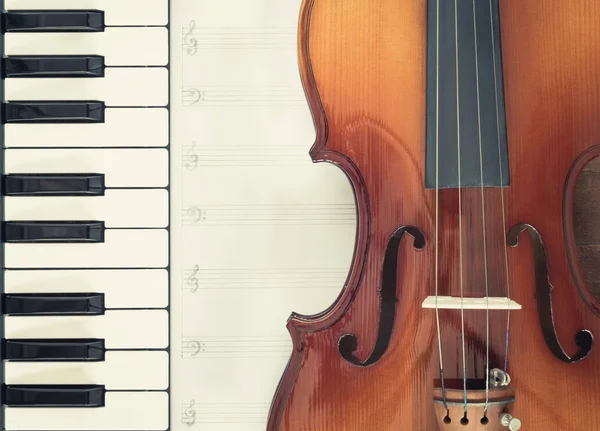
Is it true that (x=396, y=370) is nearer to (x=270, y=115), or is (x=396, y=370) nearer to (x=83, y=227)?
(x=270, y=115)

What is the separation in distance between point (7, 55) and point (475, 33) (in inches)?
43.1

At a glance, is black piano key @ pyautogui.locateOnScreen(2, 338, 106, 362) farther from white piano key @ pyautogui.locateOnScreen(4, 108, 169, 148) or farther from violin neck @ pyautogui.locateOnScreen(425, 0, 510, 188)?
violin neck @ pyautogui.locateOnScreen(425, 0, 510, 188)

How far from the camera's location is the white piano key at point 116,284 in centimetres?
126

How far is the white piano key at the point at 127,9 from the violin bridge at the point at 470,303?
931 millimetres

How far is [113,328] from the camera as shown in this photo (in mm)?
1262

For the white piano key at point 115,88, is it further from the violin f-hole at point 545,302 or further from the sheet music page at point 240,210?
the violin f-hole at point 545,302

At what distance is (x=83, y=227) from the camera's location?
1.25m

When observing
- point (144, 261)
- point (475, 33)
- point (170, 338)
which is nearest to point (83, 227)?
point (144, 261)

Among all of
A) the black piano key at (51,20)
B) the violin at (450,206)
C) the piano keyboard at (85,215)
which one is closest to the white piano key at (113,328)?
the piano keyboard at (85,215)

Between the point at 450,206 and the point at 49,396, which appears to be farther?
the point at 49,396

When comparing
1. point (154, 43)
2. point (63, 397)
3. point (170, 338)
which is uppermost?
point (154, 43)

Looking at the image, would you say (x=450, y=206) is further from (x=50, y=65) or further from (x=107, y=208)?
(x=50, y=65)

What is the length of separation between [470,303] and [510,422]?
0.21 m

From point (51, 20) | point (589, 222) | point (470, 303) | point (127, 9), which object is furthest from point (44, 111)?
point (589, 222)
